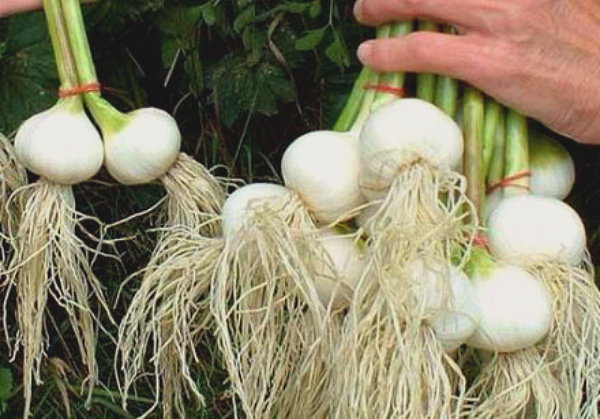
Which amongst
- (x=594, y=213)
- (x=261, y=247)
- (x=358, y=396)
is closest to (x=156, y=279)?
(x=261, y=247)

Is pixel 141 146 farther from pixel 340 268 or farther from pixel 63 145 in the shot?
pixel 340 268

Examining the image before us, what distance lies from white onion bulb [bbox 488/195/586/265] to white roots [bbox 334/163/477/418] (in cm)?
4

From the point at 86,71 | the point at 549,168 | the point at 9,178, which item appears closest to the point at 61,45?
the point at 86,71

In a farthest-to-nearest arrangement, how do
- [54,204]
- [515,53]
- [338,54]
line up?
[338,54] → [54,204] → [515,53]

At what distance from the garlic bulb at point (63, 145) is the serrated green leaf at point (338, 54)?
0.28 meters

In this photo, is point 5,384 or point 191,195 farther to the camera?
point 5,384

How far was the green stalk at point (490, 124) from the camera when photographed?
113 centimetres

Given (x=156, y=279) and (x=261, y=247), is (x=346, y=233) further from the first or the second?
(x=156, y=279)

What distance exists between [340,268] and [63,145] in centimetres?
28

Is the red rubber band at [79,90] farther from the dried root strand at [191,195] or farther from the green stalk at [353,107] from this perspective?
the green stalk at [353,107]

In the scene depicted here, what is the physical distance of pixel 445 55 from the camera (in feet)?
A: 3.55

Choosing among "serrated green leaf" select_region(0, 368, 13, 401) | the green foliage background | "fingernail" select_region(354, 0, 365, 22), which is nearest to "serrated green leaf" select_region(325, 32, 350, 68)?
the green foliage background

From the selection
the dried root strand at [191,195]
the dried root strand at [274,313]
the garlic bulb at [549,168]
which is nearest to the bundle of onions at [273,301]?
the dried root strand at [274,313]

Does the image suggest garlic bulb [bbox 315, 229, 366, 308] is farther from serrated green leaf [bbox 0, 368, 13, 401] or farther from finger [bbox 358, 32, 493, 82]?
serrated green leaf [bbox 0, 368, 13, 401]
